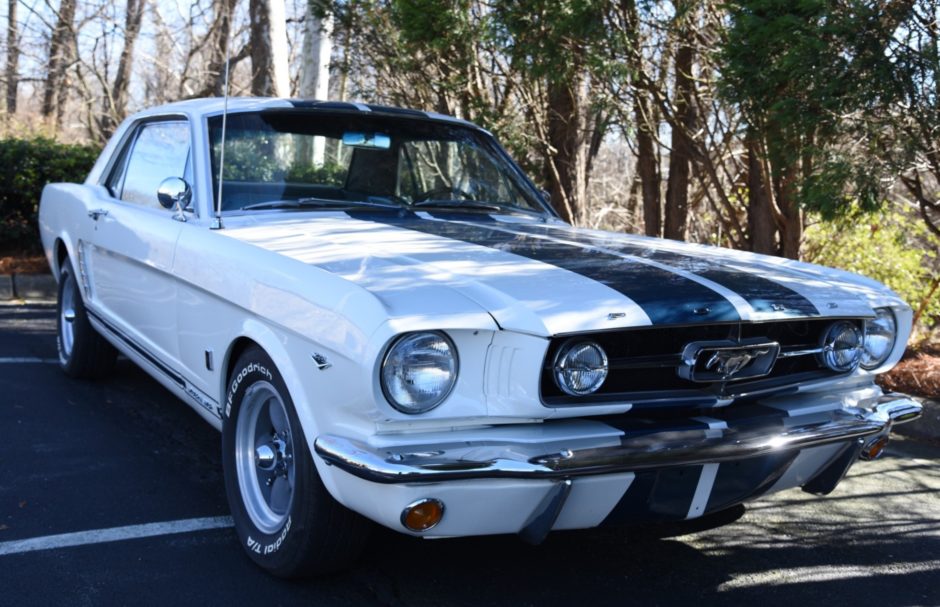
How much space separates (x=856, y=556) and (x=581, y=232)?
1.73 metres

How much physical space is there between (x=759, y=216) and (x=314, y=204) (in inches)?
164

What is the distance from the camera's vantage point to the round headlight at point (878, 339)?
11.3 feet

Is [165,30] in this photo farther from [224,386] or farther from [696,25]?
[224,386]

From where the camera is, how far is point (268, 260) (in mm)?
3186

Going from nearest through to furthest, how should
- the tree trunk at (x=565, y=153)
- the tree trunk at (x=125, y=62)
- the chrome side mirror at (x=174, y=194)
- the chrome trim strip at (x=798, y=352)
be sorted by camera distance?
the chrome trim strip at (x=798, y=352) < the chrome side mirror at (x=174, y=194) < the tree trunk at (x=565, y=153) < the tree trunk at (x=125, y=62)

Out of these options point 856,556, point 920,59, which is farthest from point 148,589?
point 920,59

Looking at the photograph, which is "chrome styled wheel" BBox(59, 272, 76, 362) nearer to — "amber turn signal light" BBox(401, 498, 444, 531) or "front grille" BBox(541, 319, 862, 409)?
"amber turn signal light" BBox(401, 498, 444, 531)

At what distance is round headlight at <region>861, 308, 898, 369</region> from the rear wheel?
4.04m

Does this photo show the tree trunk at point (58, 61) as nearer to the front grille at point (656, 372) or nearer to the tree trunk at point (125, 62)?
the tree trunk at point (125, 62)

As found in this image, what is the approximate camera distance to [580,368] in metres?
2.76

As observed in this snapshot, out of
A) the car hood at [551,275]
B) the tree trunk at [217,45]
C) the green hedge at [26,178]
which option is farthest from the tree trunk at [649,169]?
the tree trunk at [217,45]

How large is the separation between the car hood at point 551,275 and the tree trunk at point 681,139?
11.4 ft

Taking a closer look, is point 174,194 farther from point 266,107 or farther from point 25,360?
point 25,360

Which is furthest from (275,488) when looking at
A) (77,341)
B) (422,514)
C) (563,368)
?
(77,341)
